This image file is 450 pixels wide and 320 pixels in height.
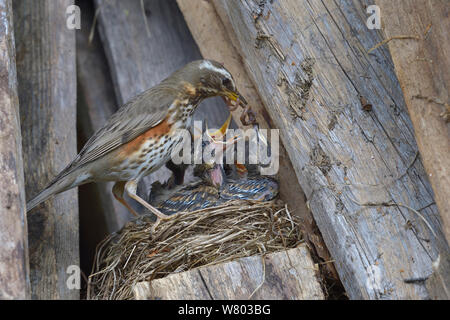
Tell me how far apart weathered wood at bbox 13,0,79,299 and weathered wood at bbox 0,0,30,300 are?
650 mm

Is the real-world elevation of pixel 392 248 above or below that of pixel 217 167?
below

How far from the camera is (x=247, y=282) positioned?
267 cm

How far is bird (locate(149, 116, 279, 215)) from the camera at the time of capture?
373cm

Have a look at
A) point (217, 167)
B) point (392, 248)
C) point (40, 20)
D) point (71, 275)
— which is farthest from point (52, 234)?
point (392, 248)

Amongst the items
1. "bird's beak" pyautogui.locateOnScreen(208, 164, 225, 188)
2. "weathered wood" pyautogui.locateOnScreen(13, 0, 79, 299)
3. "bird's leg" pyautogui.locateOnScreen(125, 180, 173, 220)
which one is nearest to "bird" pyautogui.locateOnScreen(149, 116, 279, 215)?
"bird's beak" pyautogui.locateOnScreen(208, 164, 225, 188)

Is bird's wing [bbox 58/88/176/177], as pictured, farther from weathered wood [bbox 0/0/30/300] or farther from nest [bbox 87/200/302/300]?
weathered wood [bbox 0/0/30/300]

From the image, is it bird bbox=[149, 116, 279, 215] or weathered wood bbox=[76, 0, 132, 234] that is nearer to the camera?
bird bbox=[149, 116, 279, 215]

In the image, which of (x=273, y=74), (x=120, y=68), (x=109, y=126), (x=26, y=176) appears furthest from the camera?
(x=120, y=68)

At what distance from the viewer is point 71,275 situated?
3.21 metres

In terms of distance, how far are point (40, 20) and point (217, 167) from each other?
5.28 ft

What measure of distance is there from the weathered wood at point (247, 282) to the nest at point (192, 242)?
213 mm

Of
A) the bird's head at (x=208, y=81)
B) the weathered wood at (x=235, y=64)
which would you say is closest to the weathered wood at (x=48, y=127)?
the bird's head at (x=208, y=81)

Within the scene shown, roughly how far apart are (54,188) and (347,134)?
5.46 ft

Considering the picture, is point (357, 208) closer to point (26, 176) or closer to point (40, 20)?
point (26, 176)
